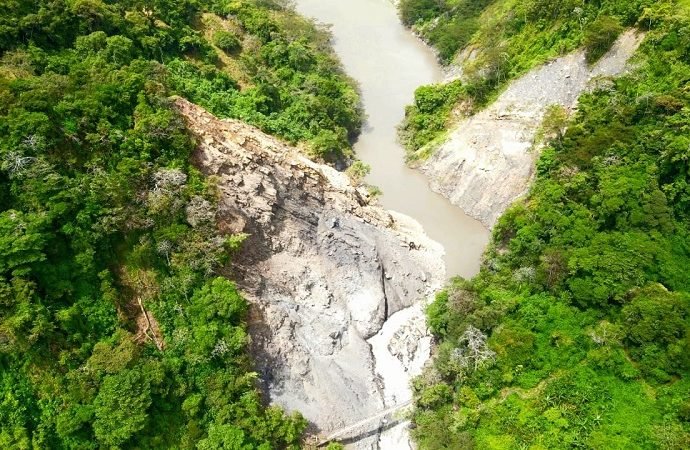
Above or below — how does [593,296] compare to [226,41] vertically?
above

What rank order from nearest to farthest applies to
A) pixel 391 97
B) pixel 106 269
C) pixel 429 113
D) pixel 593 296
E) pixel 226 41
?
1. pixel 106 269
2. pixel 593 296
3. pixel 226 41
4. pixel 429 113
5. pixel 391 97

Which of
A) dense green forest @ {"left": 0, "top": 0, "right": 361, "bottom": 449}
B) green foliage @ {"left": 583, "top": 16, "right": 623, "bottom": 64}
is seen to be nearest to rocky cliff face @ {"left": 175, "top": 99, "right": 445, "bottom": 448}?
dense green forest @ {"left": 0, "top": 0, "right": 361, "bottom": 449}

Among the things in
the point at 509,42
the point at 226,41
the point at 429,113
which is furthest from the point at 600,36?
the point at 226,41

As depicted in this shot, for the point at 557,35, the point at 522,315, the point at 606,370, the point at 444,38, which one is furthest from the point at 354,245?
the point at 444,38

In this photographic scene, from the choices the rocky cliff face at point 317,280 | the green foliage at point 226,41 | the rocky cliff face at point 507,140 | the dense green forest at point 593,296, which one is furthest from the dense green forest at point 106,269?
the rocky cliff face at point 507,140

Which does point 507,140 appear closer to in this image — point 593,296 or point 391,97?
point 391,97

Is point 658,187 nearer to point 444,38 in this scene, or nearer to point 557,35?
point 557,35
